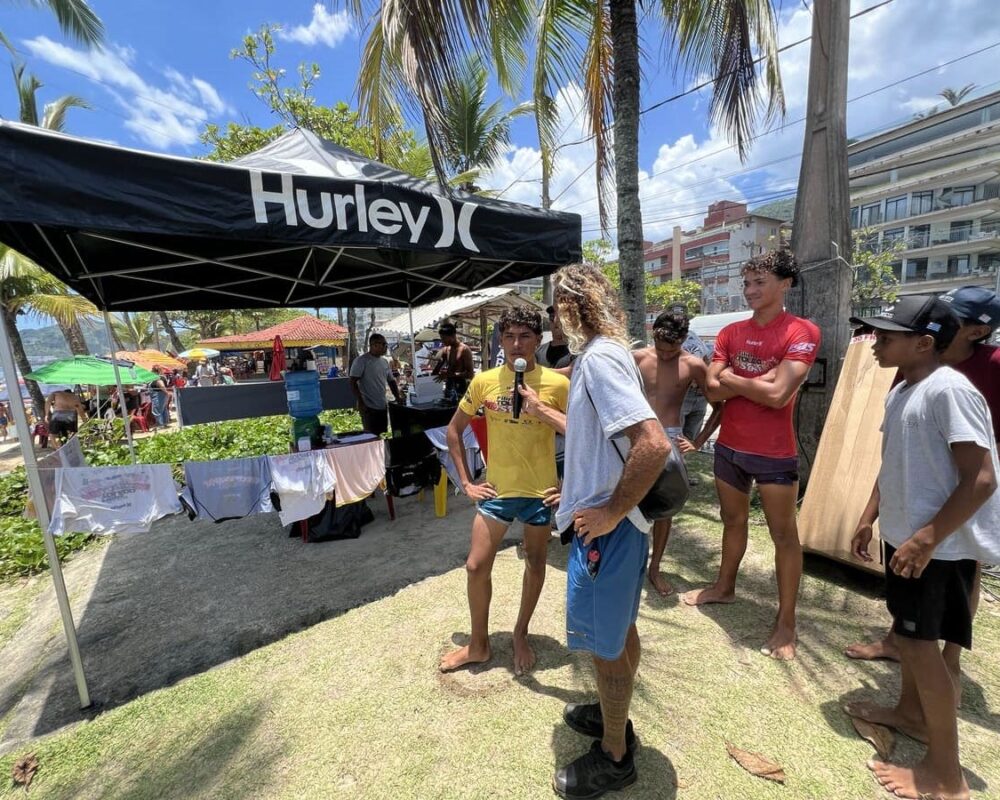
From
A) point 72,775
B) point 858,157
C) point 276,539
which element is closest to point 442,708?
point 72,775

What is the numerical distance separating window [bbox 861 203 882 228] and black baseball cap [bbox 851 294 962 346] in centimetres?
4944

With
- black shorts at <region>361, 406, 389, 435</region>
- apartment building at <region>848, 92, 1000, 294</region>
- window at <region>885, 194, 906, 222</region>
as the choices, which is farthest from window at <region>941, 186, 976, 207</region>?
black shorts at <region>361, 406, 389, 435</region>

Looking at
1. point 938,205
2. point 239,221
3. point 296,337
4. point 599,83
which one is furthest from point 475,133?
point 938,205

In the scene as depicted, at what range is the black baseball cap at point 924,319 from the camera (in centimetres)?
163

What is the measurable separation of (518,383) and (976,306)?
Result: 189 cm

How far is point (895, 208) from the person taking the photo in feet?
125

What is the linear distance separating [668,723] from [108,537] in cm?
551

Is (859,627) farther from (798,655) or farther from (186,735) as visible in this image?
(186,735)

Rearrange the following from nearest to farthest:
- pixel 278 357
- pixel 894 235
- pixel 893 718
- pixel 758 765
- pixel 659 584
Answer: pixel 758 765, pixel 893 718, pixel 659 584, pixel 278 357, pixel 894 235

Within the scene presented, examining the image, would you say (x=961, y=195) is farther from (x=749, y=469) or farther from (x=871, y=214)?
(x=749, y=469)

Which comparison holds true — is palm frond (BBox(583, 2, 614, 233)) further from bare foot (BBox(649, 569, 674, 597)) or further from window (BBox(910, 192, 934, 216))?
window (BBox(910, 192, 934, 216))

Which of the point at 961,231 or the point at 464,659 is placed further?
the point at 961,231

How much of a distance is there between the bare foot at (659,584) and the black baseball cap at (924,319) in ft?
6.80

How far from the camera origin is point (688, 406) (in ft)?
16.1
